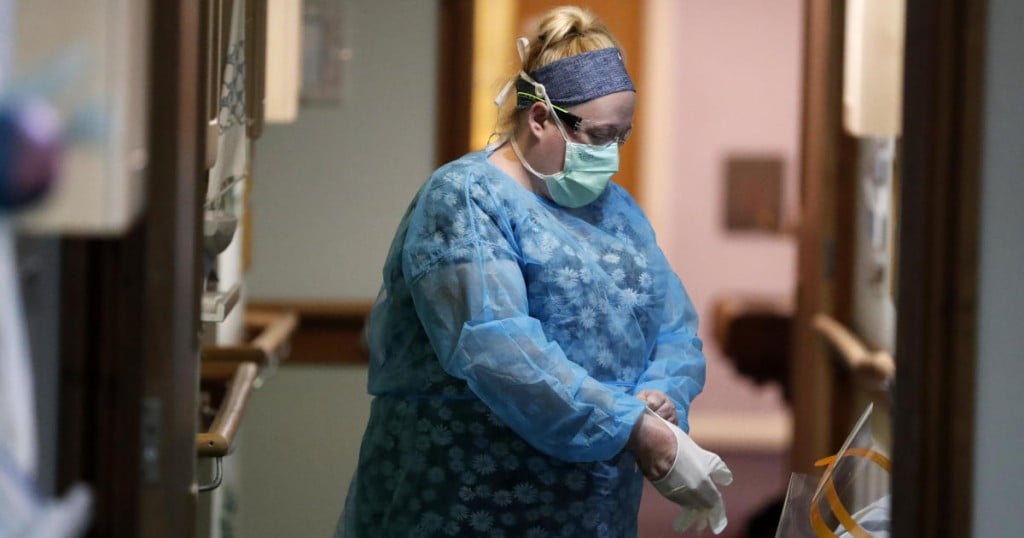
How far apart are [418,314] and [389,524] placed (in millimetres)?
313

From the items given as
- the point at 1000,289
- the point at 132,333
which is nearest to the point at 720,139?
the point at 1000,289

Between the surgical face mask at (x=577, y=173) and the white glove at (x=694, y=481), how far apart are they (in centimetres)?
31

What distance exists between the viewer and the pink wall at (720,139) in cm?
539

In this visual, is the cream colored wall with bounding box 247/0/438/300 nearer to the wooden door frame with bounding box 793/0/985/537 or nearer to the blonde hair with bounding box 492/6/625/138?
the blonde hair with bounding box 492/6/625/138

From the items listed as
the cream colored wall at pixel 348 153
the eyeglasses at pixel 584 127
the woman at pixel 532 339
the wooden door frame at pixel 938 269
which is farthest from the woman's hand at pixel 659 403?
the cream colored wall at pixel 348 153

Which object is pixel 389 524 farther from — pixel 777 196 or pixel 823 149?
pixel 777 196

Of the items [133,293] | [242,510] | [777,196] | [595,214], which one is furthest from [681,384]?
[777,196]

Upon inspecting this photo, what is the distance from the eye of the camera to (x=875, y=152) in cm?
302

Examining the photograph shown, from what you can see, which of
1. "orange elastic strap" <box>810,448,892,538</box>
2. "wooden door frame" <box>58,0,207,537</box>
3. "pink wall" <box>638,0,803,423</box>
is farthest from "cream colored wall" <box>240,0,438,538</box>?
"pink wall" <box>638,0,803,423</box>

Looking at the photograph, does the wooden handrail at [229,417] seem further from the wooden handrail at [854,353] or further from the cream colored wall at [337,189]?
the wooden handrail at [854,353]

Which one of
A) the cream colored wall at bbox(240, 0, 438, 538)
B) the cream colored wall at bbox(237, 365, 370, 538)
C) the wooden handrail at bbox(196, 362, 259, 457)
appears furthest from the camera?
the cream colored wall at bbox(240, 0, 438, 538)

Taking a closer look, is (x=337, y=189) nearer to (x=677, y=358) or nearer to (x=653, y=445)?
(x=677, y=358)

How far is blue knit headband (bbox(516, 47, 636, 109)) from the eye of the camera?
6.02 ft

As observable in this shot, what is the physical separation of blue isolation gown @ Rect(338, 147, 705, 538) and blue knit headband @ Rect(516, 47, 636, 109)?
5.3 inches
